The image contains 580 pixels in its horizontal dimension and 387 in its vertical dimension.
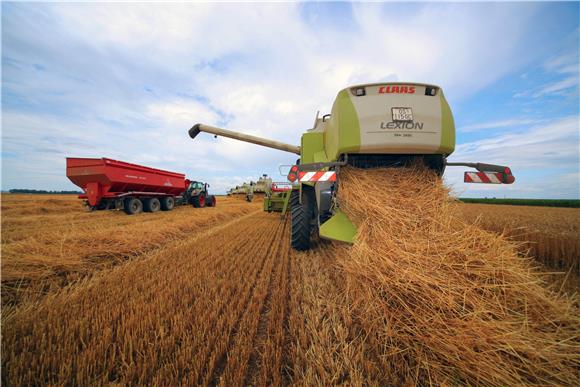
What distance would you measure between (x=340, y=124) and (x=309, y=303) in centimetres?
198

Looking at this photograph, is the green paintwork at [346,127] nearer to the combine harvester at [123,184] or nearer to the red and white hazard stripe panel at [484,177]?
the red and white hazard stripe panel at [484,177]

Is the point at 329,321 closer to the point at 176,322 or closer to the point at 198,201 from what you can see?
the point at 176,322

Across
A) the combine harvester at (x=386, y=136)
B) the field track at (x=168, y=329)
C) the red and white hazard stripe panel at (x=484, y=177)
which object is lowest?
the field track at (x=168, y=329)

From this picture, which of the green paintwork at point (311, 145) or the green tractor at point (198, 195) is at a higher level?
the green paintwork at point (311, 145)

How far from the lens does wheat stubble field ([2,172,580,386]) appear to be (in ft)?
3.62

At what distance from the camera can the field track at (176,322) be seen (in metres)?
1.16

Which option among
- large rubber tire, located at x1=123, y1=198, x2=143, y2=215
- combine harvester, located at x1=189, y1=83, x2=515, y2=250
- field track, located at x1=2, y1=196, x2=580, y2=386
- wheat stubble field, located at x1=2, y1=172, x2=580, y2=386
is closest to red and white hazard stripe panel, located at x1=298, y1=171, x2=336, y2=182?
A: combine harvester, located at x1=189, y1=83, x2=515, y2=250

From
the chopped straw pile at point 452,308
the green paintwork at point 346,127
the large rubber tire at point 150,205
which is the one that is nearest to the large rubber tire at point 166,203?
the large rubber tire at point 150,205

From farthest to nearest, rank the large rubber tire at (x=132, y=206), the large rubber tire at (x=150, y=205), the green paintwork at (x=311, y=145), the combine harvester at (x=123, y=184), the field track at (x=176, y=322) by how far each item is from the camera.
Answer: the large rubber tire at (x=150, y=205) < the large rubber tire at (x=132, y=206) < the combine harvester at (x=123, y=184) < the green paintwork at (x=311, y=145) < the field track at (x=176, y=322)

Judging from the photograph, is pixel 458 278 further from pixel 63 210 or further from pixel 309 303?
pixel 63 210

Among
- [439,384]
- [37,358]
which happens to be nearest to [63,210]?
[37,358]

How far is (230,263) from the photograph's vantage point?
9.79ft

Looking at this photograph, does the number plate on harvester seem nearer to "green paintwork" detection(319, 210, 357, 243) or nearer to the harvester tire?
"green paintwork" detection(319, 210, 357, 243)

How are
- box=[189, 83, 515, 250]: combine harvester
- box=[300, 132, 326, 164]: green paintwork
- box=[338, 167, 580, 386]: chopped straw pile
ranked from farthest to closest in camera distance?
box=[300, 132, 326, 164]: green paintwork
box=[189, 83, 515, 250]: combine harvester
box=[338, 167, 580, 386]: chopped straw pile
